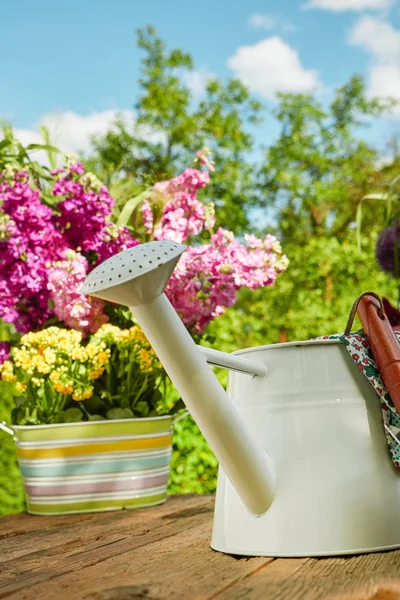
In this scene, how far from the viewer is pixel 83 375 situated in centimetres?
110

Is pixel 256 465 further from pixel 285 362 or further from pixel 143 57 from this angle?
pixel 143 57

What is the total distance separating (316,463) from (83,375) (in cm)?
54

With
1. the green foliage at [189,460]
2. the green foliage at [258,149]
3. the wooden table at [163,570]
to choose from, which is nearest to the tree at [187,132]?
the green foliage at [258,149]

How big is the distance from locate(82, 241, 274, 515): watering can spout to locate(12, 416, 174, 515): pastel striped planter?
0.47 meters

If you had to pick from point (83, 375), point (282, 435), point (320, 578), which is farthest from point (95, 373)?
point (320, 578)

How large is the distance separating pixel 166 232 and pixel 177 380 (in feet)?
2.09

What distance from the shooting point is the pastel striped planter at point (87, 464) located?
1.07 metres

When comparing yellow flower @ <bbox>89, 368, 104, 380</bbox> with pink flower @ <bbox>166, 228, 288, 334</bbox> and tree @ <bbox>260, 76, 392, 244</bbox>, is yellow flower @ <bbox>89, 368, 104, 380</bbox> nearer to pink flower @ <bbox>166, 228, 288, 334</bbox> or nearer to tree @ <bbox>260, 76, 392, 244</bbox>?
pink flower @ <bbox>166, 228, 288, 334</bbox>

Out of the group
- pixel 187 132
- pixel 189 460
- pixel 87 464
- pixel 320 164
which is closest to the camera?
pixel 87 464

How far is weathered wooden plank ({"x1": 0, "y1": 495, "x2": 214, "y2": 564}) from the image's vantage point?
0.81 m

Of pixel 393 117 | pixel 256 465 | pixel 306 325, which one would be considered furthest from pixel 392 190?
pixel 393 117

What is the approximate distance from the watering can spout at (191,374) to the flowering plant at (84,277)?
1.59ft

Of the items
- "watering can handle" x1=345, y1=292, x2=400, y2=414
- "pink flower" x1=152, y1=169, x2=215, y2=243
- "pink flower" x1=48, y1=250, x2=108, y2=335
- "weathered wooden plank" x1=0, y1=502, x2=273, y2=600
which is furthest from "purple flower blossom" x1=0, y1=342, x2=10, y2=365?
"watering can handle" x1=345, y1=292, x2=400, y2=414

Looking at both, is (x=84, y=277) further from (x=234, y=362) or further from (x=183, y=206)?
(x=234, y=362)
